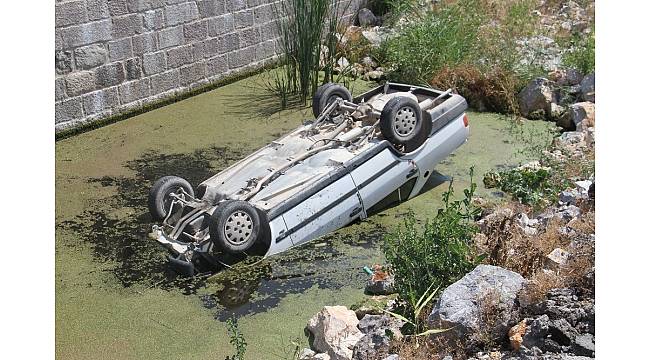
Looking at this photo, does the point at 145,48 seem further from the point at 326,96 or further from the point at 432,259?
the point at 432,259

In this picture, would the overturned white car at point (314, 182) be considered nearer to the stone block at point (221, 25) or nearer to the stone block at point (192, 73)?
the stone block at point (192, 73)

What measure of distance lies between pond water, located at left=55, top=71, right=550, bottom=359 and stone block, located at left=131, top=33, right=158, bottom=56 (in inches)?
24.1

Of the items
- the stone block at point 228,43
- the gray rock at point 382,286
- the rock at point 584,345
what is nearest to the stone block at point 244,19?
the stone block at point 228,43

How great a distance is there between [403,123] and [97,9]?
3.29 meters

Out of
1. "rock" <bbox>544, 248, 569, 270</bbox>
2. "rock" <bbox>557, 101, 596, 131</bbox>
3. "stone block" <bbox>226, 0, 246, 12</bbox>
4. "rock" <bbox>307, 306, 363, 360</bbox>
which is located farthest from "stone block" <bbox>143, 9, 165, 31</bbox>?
"rock" <bbox>544, 248, 569, 270</bbox>

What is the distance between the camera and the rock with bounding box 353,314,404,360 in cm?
466

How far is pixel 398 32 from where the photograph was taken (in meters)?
9.45

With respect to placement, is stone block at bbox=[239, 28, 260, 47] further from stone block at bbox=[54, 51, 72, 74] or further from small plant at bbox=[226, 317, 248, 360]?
small plant at bbox=[226, 317, 248, 360]

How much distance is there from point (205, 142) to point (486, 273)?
3940 millimetres

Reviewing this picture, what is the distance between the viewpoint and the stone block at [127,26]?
833 centimetres

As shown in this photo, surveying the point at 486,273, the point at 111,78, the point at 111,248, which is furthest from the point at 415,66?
the point at 486,273

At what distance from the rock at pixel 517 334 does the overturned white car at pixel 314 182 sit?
6.32 ft

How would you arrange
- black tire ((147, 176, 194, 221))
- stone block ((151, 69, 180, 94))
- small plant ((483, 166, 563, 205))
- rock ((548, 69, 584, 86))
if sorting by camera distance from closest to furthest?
1. black tire ((147, 176, 194, 221))
2. small plant ((483, 166, 563, 205))
3. rock ((548, 69, 584, 86))
4. stone block ((151, 69, 180, 94))

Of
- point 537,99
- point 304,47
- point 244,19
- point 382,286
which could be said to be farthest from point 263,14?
point 382,286
